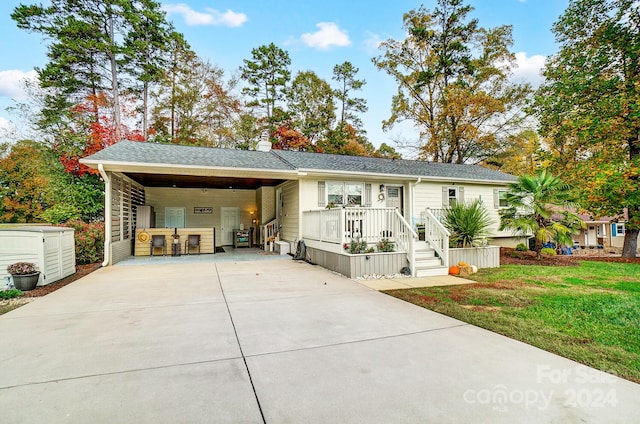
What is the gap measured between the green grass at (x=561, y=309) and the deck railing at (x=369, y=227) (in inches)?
75.0

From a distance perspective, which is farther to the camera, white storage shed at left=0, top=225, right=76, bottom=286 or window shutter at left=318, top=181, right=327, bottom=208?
window shutter at left=318, top=181, right=327, bottom=208

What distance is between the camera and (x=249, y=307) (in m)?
4.56

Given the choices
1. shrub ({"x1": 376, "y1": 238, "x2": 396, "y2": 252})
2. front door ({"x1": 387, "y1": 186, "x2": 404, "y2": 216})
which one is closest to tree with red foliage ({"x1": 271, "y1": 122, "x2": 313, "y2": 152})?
front door ({"x1": 387, "y1": 186, "x2": 404, "y2": 216})

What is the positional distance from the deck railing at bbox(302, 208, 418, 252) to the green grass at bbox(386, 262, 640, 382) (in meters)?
1.90

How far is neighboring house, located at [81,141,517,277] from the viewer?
A: 25.6 ft

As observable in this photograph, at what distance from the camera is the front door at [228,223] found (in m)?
14.5

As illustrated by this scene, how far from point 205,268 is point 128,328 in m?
4.53

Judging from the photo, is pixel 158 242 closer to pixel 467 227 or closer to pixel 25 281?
pixel 25 281

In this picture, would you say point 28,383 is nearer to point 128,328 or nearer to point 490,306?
point 128,328

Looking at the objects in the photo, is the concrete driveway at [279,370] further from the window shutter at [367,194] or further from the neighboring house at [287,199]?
the window shutter at [367,194]

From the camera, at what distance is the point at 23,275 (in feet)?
18.5

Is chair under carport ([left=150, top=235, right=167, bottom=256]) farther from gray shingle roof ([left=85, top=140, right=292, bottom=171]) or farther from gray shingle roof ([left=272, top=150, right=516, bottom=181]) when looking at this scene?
gray shingle roof ([left=272, top=150, right=516, bottom=181])

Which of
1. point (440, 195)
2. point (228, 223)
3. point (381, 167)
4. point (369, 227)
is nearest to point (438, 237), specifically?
point (369, 227)

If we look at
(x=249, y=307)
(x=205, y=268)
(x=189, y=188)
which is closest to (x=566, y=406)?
(x=249, y=307)
